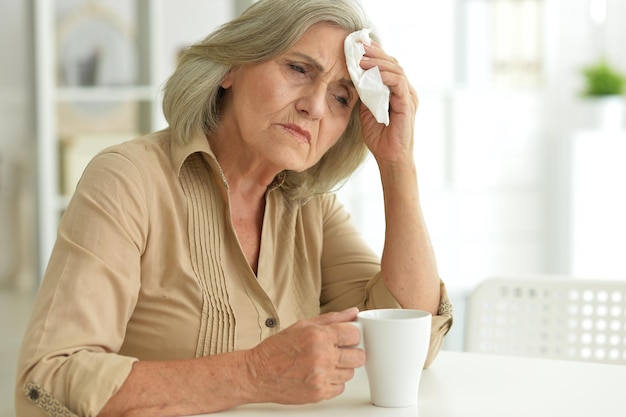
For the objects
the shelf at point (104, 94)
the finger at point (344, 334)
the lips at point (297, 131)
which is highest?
the shelf at point (104, 94)

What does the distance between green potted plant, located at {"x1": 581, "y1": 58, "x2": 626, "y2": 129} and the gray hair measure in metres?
3.01

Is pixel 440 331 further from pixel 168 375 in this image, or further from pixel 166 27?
pixel 166 27

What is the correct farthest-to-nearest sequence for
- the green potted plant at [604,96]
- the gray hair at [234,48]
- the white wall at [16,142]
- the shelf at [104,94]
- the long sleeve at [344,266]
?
the green potted plant at [604,96]
the shelf at [104,94]
the white wall at [16,142]
the long sleeve at [344,266]
the gray hair at [234,48]

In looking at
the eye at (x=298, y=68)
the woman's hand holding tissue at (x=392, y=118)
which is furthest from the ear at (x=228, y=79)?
the woman's hand holding tissue at (x=392, y=118)

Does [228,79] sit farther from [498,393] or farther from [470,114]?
[470,114]

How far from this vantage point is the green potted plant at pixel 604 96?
14.3 ft

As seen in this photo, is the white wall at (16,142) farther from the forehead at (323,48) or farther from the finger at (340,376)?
the finger at (340,376)

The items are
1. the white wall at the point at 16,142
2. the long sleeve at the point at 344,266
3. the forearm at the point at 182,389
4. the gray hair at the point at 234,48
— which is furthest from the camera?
the white wall at the point at 16,142

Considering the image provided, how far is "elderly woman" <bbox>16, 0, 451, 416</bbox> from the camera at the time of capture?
47.2 inches

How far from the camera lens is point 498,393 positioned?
1.28m

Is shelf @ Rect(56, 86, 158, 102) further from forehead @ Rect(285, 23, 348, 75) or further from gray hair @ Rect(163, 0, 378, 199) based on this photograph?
forehead @ Rect(285, 23, 348, 75)

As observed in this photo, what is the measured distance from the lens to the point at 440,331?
1522 mm

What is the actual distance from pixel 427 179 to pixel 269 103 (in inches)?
115

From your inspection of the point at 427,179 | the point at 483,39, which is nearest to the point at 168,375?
the point at 427,179
